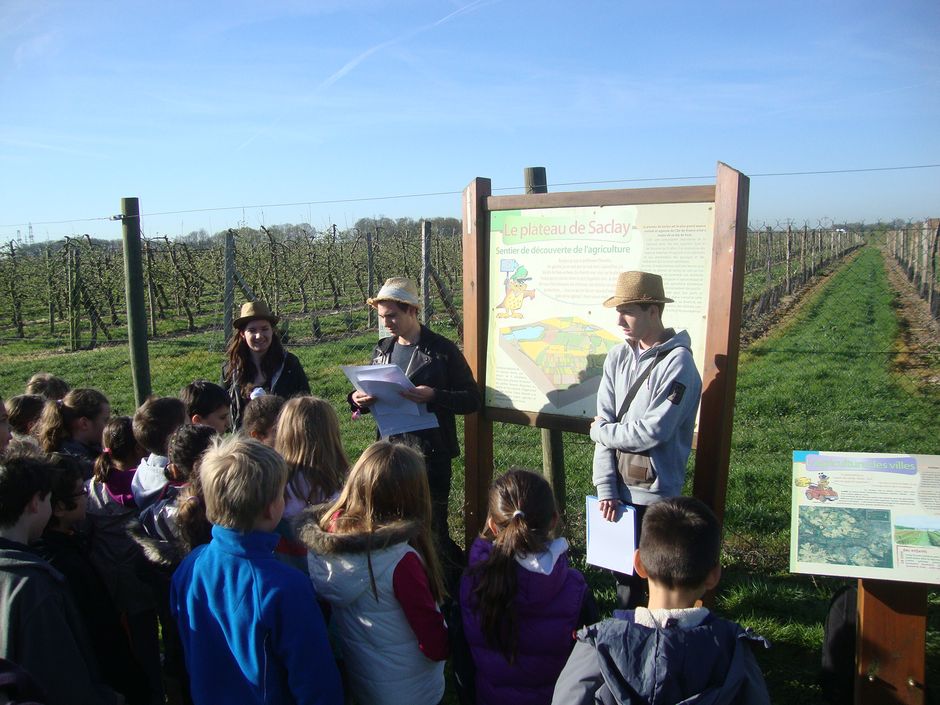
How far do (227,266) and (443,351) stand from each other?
9.99ft

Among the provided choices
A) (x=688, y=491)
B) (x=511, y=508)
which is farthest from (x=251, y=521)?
(x=688, y=491)

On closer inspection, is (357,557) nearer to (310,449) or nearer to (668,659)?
(310,449)

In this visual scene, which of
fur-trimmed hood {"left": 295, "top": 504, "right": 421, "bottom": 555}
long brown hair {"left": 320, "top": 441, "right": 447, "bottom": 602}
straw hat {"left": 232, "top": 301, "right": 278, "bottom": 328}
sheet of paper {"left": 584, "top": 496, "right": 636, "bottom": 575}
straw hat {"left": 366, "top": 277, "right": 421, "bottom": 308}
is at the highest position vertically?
straw hat {"left": 366, "top": 277, "right": 421, "bottom": 308}

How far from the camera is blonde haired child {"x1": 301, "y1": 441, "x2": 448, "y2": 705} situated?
2152 mm

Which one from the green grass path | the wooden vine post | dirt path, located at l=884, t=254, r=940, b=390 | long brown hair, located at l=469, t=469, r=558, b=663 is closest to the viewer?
long brown hair, located at l=469, t=469, r=558, b=663

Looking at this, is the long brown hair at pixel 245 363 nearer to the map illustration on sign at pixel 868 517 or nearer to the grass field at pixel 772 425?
the grass field at pixel 772 425

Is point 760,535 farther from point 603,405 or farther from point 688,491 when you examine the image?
point 603,405

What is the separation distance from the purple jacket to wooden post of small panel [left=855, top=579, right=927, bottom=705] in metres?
1.20

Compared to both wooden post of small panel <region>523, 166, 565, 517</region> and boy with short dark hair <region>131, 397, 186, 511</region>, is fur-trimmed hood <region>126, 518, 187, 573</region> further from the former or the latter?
wooden post of small panel <region>523, 166, 565, 517</region>

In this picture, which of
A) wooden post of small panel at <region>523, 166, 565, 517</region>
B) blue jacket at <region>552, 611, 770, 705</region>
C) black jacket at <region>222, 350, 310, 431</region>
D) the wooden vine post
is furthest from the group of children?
the wooden vine post

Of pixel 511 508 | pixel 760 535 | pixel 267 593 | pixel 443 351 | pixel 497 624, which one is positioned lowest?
pixel 760 535

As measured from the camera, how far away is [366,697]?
2.36m

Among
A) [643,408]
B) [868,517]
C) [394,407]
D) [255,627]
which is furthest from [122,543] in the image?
[868,517]

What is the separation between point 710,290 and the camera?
311 centimetres
